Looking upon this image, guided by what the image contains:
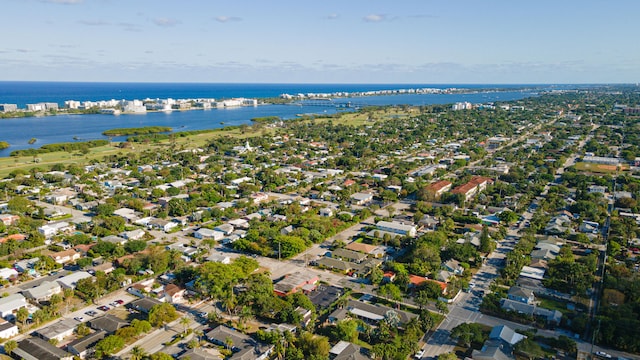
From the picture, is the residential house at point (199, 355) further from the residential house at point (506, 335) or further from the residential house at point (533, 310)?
the residential house at point (533, 310)

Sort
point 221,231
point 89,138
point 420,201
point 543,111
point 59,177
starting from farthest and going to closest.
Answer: point 543,111, point 89,138, point 59,177, point 420,201, point 221,231

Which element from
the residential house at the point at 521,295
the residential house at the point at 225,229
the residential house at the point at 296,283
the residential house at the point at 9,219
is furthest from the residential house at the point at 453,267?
the residential house at the point at 9,219

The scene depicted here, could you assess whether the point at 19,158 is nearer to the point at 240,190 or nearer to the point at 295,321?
the point at 240,190

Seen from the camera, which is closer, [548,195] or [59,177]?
[548,195]

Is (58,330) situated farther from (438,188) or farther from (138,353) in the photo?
(438,188)

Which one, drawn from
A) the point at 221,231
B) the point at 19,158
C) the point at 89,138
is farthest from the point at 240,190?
the point at 89,138

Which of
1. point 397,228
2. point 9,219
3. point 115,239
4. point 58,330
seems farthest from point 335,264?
point 9,219

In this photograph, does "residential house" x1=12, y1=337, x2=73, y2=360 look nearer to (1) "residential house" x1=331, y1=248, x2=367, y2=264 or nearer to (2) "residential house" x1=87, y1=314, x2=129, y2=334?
(2) "residential house" x1=87, y1=314, x2=129, y2=334

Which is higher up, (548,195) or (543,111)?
(543,111)
